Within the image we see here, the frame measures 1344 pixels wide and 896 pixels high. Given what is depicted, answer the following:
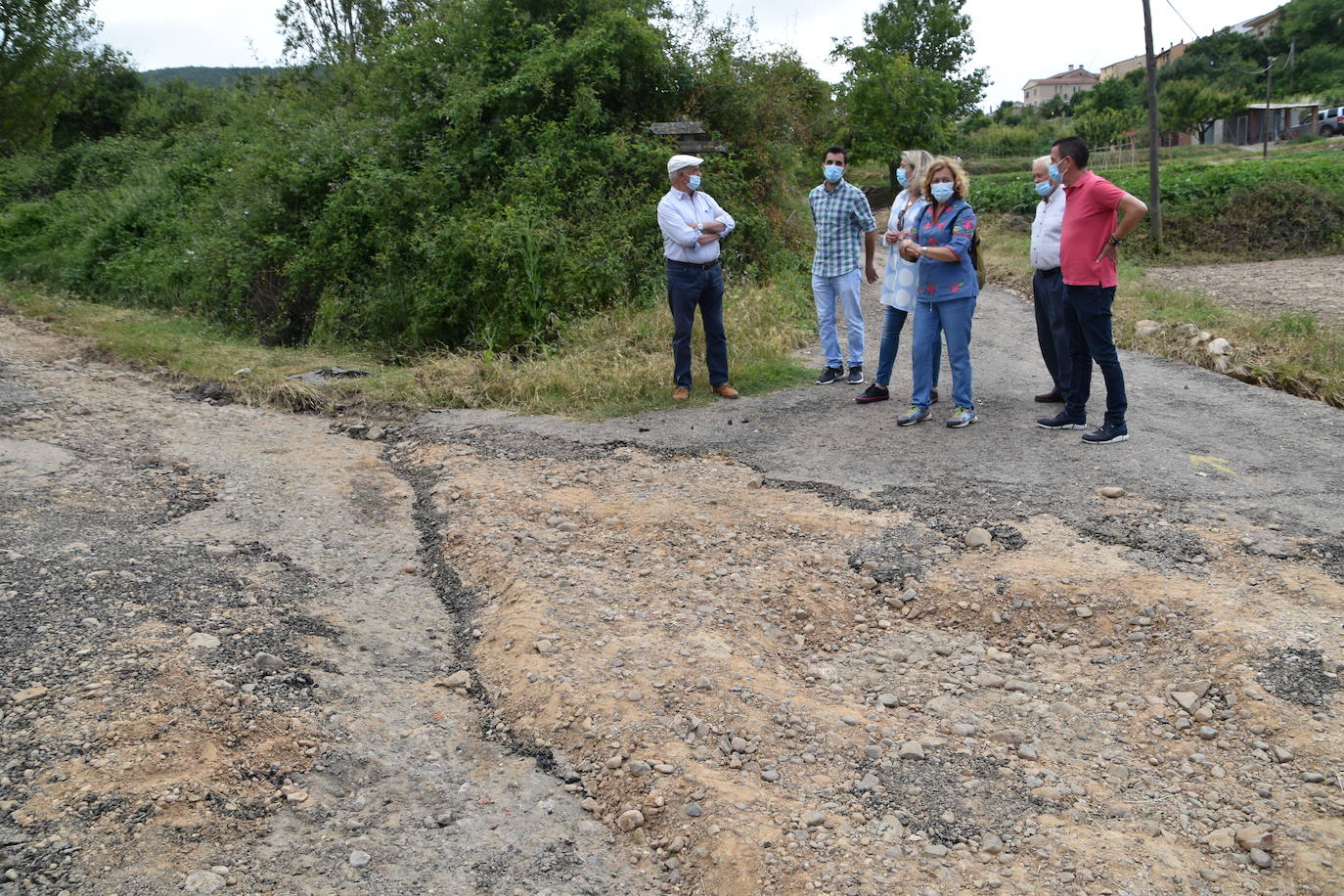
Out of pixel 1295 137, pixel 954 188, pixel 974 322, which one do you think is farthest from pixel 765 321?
pixel 1295 137

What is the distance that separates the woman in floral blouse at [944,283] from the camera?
6.18 m

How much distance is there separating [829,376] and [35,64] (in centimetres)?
2028

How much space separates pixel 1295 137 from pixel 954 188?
47029 mm

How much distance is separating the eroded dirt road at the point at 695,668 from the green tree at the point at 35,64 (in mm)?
17967

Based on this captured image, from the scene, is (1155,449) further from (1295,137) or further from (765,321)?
(1295,137)

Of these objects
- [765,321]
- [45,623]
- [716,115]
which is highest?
[716,115]

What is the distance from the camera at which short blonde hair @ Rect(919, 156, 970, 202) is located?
6191 mm

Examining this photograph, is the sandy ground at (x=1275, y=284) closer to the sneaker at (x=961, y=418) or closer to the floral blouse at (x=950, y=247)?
the sneaker at (x=961, y=418)

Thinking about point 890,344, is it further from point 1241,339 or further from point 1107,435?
point 1241,339

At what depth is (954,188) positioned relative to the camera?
6180mm

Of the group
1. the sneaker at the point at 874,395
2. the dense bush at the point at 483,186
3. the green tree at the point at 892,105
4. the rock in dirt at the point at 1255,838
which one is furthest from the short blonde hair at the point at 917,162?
the green tree at the point at 892,105

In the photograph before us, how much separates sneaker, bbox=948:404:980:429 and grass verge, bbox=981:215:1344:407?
2835mm

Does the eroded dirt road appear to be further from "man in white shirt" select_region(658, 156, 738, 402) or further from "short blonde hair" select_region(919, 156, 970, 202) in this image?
"short blonde hair" select_region(919, 156, 970, 202)

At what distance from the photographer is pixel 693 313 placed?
7.41 m
